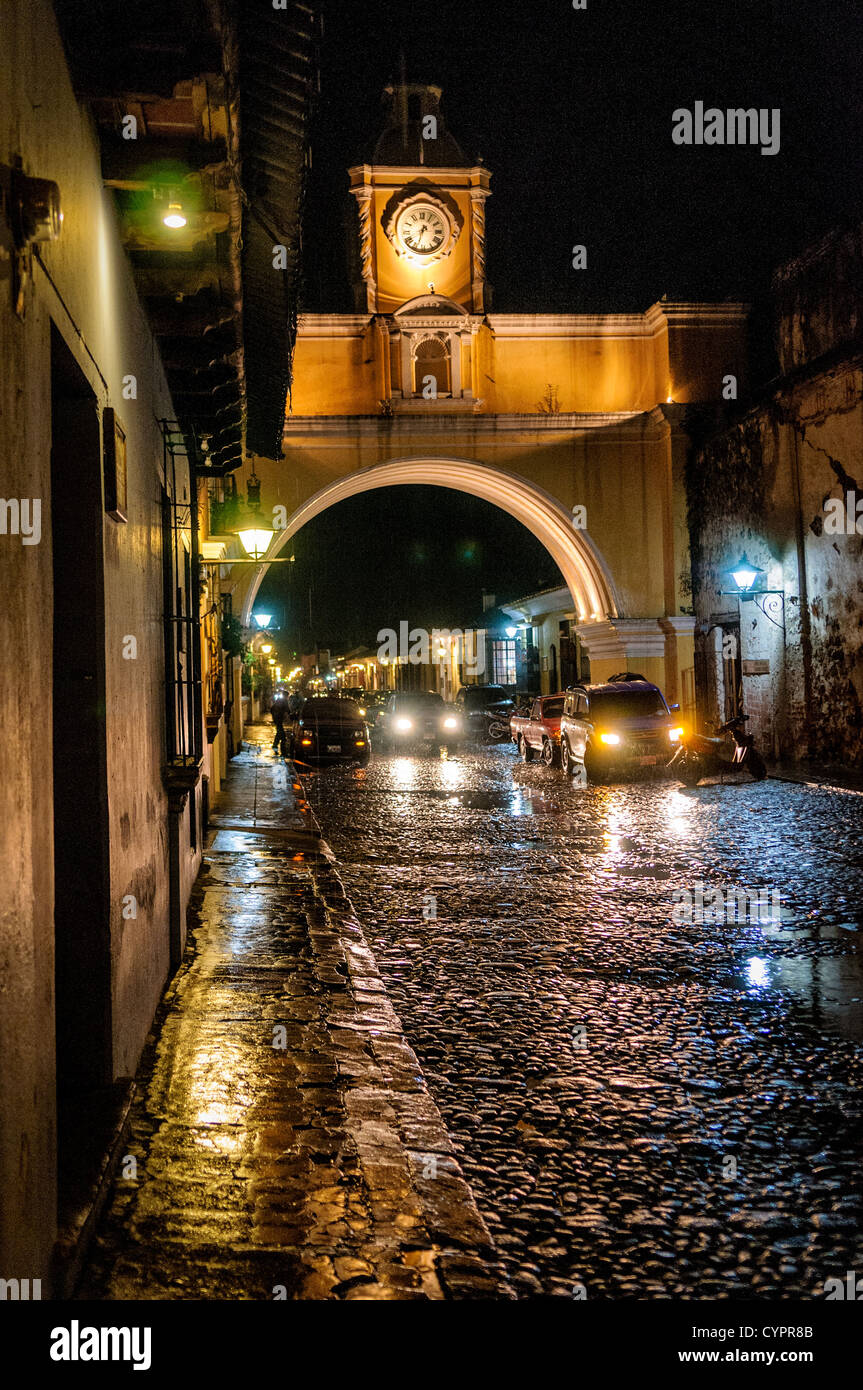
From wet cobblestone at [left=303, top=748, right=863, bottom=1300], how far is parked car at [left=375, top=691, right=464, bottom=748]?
61.8 ft

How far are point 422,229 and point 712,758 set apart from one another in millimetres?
19509

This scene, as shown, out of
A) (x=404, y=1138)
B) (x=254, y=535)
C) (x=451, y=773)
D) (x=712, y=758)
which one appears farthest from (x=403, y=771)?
(x=404, y=1138)

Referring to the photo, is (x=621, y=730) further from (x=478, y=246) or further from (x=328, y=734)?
(x=478, y=246)

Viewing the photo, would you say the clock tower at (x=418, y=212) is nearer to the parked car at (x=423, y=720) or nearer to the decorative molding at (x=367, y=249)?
the decorative molding at (x=367, y=249)

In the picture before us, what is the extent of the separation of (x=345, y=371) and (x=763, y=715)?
14.8m

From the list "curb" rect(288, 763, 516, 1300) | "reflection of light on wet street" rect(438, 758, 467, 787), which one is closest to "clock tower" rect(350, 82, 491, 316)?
"reflection of light on wet street" rect(438, 758, 467, 787)

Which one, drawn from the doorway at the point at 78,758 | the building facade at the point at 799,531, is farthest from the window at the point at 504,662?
the doorway at the point at 78,758

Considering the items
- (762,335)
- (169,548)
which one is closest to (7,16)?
(169,548)

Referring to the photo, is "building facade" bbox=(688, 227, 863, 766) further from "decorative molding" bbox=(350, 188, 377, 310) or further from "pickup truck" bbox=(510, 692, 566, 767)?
"decorative molding" bbox=(350, 188, 377, 310)

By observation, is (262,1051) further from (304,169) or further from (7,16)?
(304,169)

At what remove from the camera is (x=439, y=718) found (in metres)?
30.6

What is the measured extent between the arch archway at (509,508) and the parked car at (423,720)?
191 inches

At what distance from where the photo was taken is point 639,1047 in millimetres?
5160

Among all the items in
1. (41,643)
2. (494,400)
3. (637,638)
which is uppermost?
(494,400)
